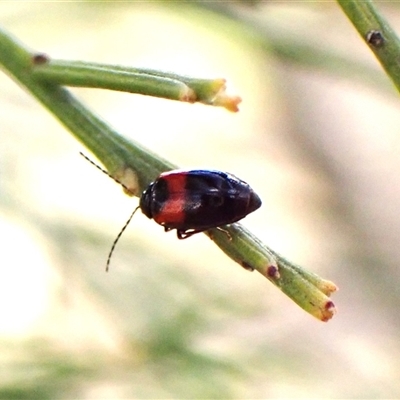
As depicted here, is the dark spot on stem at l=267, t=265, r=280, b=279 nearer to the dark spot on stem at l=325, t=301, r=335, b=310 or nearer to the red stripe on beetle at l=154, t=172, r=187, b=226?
the dark spot on stem at l=325, t=301, r=335, b=310

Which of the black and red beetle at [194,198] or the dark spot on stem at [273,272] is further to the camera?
the black and red beetle at [194,198]

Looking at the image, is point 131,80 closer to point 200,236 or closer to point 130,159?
point 130,159

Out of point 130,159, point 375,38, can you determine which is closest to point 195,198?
point 130,159

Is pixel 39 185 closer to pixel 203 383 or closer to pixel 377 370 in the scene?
pixel 203 383

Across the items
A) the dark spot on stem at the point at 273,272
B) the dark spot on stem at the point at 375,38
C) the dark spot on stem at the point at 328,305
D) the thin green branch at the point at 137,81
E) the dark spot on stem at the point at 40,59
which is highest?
the dark spot on stem at the point at 40,59

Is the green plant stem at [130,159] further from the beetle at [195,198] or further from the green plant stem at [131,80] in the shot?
the beetle at [195,198]

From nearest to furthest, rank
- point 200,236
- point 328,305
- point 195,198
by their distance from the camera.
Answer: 1. point 328,305
2. point 195,198
3. point 200,236

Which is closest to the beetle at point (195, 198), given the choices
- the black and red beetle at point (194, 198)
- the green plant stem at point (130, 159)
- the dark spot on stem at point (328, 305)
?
the black and red beetle at point (194, 198)
